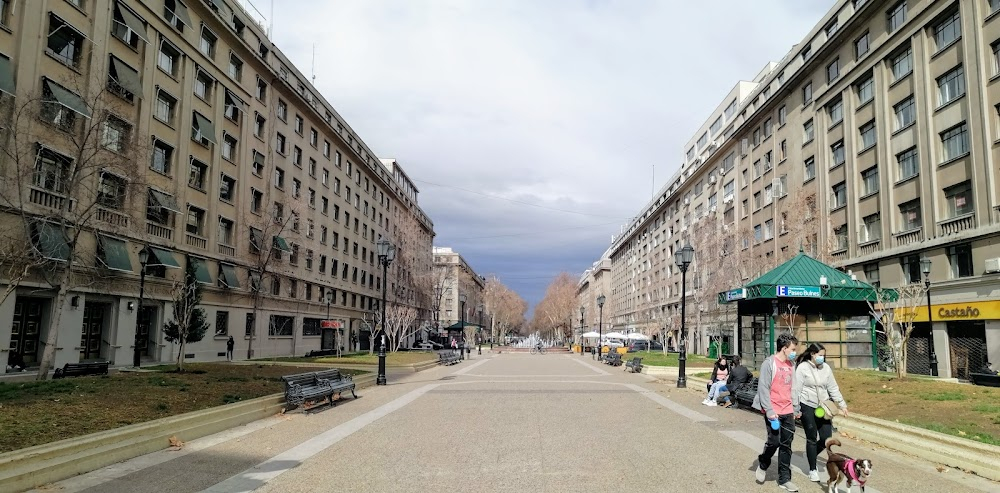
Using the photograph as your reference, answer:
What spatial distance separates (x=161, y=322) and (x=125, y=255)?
4686 millimetres

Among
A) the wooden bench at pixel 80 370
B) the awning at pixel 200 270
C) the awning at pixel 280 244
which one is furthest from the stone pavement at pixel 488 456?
the awning at pixel 280 244

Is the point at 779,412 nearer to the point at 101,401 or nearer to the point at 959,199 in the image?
the point at 101,401

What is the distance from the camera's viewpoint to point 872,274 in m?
30.9

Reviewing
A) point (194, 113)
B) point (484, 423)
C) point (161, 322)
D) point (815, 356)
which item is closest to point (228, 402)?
point (484, 423)

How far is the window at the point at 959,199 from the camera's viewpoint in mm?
24578

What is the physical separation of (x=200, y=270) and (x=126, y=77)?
9917mm

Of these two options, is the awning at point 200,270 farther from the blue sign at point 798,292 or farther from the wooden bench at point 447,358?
the blue sign at point 798,292

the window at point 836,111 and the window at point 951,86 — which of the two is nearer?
the window at point 951,86

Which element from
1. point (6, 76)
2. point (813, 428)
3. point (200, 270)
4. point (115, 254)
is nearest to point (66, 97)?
point (6, 76)

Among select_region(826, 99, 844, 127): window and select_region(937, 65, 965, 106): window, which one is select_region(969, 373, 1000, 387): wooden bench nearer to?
select_region(937, 65, 965, 106): window

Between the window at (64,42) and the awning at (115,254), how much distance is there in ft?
22.2

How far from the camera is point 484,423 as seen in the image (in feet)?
37.1

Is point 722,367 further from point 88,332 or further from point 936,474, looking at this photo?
point 88,332

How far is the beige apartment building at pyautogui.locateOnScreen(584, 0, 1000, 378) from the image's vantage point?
934 inches
